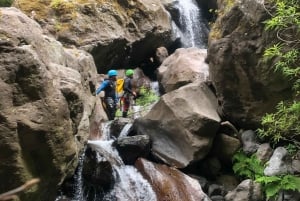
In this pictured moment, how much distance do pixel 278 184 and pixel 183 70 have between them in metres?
6.07

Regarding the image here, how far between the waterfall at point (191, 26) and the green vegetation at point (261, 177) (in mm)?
10789

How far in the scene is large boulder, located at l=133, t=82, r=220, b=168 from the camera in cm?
956

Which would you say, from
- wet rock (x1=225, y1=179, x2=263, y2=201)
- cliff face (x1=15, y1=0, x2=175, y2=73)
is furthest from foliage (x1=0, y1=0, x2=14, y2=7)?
wet rock (x1=225, y1=179, x2=263, y2=201)

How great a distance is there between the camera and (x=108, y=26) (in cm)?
1456

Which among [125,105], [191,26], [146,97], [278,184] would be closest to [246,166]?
[278,184]

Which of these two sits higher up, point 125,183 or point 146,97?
point 146,97

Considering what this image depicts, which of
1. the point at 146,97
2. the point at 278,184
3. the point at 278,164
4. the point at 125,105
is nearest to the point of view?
the point at 278,184

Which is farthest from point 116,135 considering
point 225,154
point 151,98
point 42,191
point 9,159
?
point 9,159

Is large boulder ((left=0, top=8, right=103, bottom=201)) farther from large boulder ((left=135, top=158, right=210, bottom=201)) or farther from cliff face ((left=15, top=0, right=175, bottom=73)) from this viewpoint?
cliff face ((left=15, top=0, right=175, bottom=73))

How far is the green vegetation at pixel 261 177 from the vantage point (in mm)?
7859

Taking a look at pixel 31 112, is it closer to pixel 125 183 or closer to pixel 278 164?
pixel 125 183

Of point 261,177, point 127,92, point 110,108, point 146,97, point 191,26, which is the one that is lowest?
point 261,177

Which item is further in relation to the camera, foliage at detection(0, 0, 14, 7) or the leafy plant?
foliage at detection(0, 0, 14, 7)

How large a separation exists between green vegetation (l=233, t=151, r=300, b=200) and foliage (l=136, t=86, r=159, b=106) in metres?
5.96
